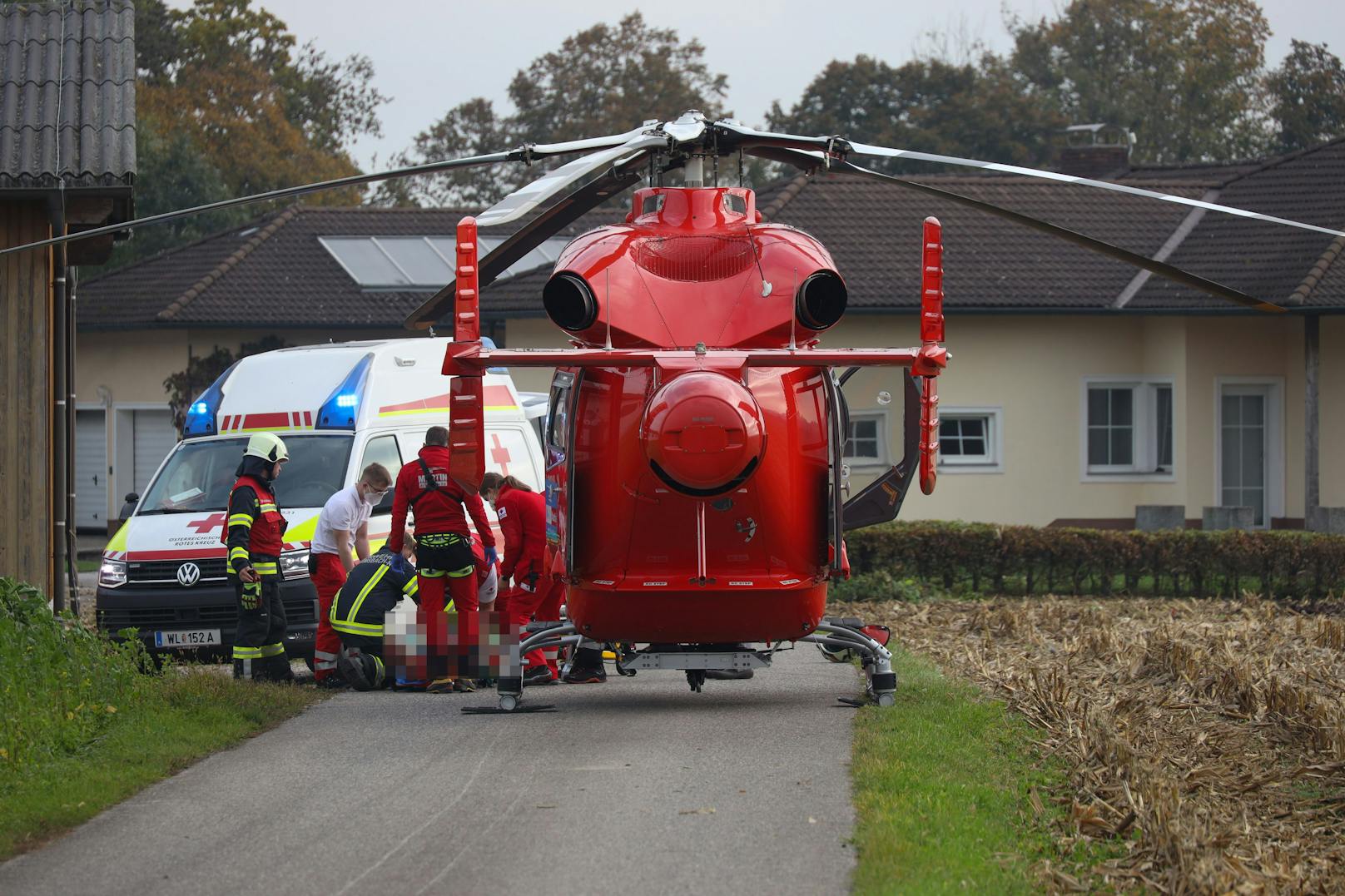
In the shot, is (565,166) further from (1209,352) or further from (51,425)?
(1209,352)

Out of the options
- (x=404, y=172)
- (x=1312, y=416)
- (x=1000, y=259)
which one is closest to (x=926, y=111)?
(x=1000, y=259)

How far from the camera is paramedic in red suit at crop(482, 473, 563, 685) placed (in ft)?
45.2

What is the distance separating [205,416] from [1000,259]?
1493cm

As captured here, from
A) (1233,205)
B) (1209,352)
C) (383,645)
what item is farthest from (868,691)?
(1233,205)

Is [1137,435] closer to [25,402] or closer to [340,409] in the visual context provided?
[340,409]

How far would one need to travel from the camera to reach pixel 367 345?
16969mm

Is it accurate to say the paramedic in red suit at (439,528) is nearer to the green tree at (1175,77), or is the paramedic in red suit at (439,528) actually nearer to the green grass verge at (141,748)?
the green grass verge at (141,748)

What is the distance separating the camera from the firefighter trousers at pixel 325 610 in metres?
13.8

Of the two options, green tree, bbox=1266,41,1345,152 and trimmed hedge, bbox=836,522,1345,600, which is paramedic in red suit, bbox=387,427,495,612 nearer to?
trimmed hedge, bbox=836,522,1345,600

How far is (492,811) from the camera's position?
28.8ft

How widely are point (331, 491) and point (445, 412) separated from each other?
1.57 meters

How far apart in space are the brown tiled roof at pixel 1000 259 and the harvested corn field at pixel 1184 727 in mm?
8551

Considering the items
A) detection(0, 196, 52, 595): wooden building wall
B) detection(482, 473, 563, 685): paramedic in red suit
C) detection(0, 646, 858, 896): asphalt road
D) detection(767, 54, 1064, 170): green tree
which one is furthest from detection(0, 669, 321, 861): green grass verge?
detection(767, 54, 1064, 170): green tree

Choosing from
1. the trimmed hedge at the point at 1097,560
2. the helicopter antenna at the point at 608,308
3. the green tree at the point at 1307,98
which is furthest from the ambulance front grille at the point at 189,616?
the green tree at the point at 1307,98
